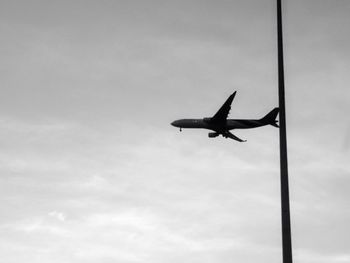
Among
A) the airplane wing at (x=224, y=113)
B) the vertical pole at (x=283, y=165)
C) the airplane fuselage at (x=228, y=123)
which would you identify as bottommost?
the vertical pole at (x=283, y=165)

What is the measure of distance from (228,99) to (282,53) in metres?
37.5

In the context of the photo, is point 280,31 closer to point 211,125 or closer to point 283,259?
point 283,259

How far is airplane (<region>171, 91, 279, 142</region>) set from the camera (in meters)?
56.2

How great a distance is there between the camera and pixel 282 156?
1795cm

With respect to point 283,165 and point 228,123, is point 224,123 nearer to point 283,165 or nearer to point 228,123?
point 228,123

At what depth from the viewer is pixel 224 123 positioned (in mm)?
56750

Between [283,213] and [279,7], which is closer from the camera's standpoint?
[283,213]

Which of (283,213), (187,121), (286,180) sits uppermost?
(187,121)

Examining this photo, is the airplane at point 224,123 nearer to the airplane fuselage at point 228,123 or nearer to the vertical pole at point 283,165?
the airplane fuselage at point 228,123

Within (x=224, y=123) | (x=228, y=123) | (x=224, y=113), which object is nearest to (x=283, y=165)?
(x=224, y=113)

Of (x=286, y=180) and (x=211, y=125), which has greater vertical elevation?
(x=211, y=125)

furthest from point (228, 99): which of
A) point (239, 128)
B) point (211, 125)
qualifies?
point (239, 128)

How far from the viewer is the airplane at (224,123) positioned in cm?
Result: 5619

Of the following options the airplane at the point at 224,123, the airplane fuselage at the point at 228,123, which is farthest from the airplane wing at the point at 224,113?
the airplane fuselage at the point at 228,123
